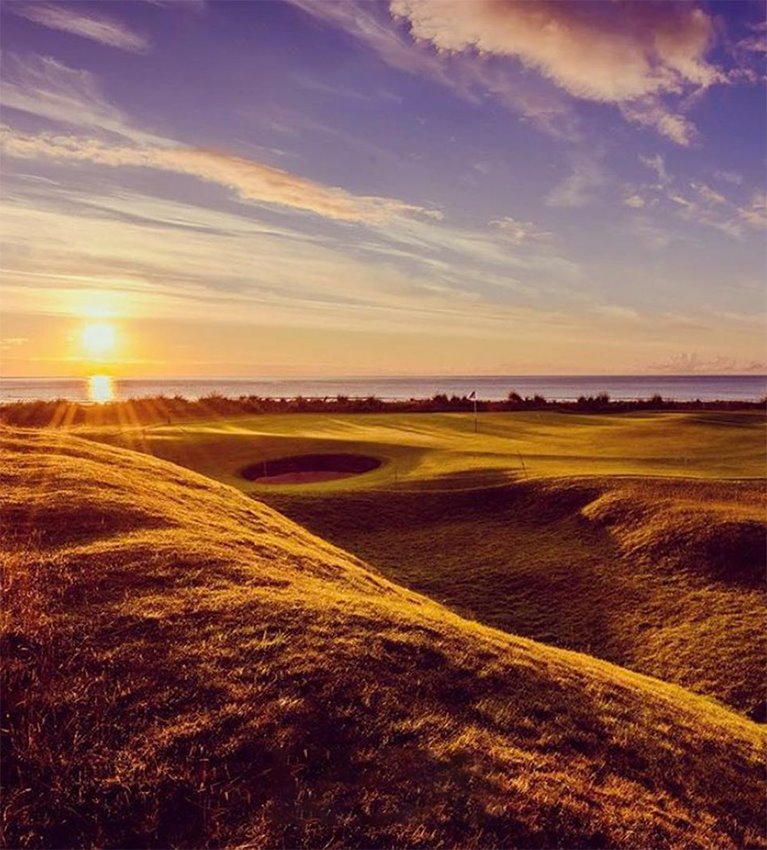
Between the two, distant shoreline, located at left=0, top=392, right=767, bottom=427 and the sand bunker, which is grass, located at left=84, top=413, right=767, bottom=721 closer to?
the sand bunker

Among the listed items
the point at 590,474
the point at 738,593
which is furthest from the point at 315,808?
the point at 590,474

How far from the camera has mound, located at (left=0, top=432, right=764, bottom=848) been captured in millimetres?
5137

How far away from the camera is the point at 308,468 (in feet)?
100

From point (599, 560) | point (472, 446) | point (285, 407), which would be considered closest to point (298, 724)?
point (599, 560)

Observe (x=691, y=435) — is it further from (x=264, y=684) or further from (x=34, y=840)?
(x=34, y=840)

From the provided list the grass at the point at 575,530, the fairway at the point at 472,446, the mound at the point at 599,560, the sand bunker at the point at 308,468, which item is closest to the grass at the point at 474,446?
the fairway at the point at 472,446

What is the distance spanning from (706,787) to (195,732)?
220 inches

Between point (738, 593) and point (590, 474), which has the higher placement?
point (590, 474)

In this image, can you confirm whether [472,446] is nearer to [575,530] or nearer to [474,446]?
→ [474,446]

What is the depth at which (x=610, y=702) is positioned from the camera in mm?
8641

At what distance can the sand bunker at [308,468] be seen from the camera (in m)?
29.1

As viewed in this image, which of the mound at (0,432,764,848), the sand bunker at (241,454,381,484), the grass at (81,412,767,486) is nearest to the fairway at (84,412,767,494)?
the grass at (81,412,767,486)

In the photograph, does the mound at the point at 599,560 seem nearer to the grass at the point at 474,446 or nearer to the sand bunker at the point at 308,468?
the grass at the point at 474,446

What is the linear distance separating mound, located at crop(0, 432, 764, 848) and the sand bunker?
18340 mm
